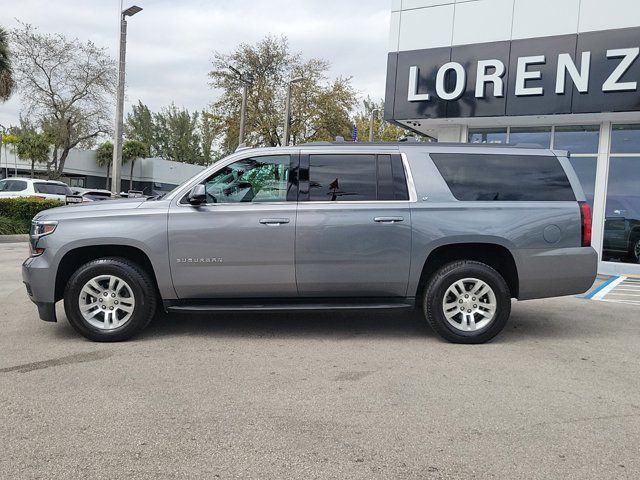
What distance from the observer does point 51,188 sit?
1989cm

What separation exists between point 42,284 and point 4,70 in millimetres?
21256

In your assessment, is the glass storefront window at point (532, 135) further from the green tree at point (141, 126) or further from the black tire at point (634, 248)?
the green tree at point (141, 126)

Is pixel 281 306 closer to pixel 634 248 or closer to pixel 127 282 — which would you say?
pixel 127 282

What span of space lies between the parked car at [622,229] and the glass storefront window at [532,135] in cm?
197

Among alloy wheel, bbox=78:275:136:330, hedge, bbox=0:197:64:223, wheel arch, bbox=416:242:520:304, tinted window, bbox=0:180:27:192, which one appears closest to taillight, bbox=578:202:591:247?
wheel arch, bbox=416:242:520:304

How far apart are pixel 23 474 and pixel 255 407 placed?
1.43m

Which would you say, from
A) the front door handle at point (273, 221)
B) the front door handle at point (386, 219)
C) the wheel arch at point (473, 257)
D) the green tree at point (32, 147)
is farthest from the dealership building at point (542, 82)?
the green tree at point (32, 147)

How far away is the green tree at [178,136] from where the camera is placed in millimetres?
71375

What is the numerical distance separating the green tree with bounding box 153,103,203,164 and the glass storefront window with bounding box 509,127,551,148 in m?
62.4

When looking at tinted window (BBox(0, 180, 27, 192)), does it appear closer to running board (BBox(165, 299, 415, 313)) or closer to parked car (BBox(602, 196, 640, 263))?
running board (BBox(165, 299, 415, 313))

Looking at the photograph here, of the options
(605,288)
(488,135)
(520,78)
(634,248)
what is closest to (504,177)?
(605,288)

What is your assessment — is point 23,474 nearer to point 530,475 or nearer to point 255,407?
point 255,407

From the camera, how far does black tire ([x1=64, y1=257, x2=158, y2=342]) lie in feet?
17.0

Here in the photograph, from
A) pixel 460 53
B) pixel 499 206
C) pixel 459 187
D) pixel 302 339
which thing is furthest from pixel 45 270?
pixel 460 53
